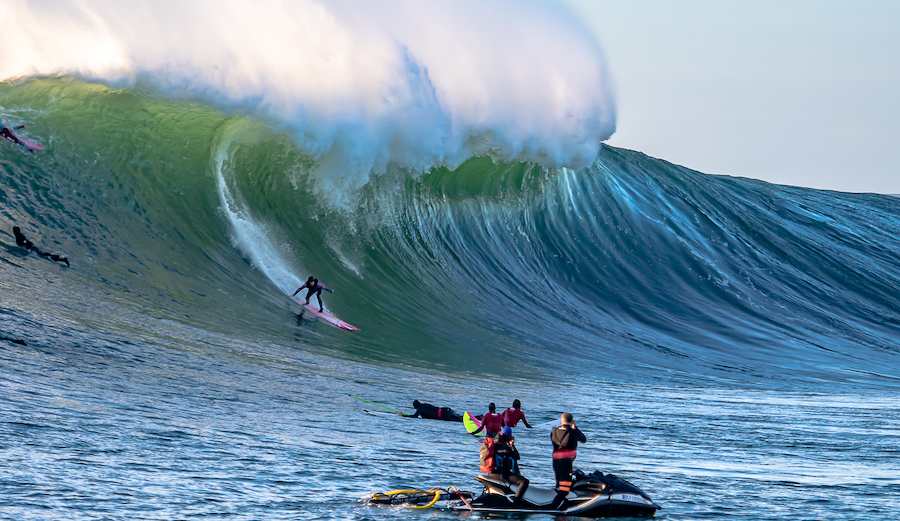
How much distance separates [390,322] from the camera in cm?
1352

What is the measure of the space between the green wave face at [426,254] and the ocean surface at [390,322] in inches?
2.6

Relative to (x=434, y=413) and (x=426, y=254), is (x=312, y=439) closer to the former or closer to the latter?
(x=434, y=413)

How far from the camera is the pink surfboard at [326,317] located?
41.1ft

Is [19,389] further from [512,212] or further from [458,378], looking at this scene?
[512,212]

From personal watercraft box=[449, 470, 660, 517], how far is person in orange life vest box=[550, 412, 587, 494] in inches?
2.8

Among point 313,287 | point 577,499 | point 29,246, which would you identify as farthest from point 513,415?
point 29,246

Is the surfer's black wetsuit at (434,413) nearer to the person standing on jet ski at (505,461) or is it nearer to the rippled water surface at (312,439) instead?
the rippled water surface at (312,439)

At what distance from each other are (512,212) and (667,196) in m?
6.17

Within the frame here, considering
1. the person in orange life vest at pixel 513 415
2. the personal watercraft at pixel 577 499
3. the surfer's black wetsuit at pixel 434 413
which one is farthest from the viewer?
the surfer's black wetsuit at pixel 434 413

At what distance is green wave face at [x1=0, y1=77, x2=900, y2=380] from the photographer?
12133mm

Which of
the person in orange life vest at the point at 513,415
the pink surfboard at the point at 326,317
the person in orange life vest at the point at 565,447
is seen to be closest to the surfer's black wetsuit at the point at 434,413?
the person in orange life vest at the point at 513,415

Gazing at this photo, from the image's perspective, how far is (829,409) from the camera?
1067 cm

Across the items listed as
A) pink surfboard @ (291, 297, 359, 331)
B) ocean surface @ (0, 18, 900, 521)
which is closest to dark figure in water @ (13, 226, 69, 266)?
ocean surface @ (0, 18, 900, 521)

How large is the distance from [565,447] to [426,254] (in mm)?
11696
